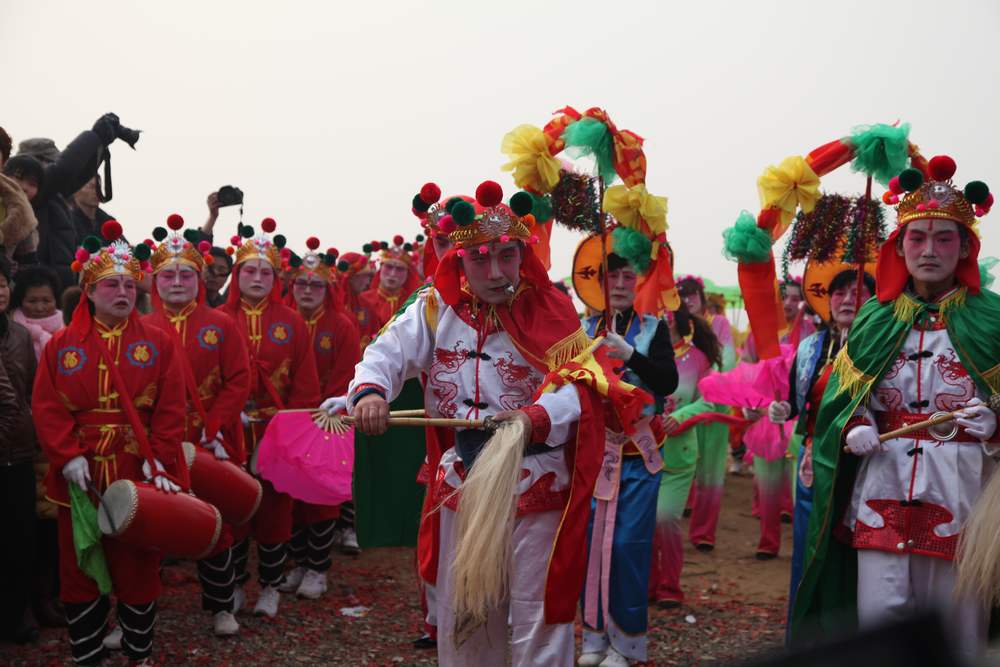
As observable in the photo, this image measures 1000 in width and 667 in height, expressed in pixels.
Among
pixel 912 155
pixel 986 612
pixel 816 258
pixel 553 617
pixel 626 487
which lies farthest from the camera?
pixel 626 487

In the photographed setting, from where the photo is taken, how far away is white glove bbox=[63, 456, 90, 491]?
212 inches

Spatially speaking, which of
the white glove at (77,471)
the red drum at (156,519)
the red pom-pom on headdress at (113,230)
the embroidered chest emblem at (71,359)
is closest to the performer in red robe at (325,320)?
the red pom-pom on headdress at (113,230)

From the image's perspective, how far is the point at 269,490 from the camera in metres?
7.23

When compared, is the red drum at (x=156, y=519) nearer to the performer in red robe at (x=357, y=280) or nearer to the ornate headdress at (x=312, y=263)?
the ornate headdress at (x=312, y=263)

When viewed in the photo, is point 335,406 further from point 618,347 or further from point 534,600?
point 618,347

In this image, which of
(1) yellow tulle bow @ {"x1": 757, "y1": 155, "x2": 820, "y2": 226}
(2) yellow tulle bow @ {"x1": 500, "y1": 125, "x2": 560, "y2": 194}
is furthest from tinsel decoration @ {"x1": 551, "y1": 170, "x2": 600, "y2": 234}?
(1) yellow tulle bow @ {"x1": 757, "y1": 155, "x2": 820, "y2": 226}

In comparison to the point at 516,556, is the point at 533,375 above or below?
above

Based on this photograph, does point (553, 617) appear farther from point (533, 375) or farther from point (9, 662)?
point (9, 662)

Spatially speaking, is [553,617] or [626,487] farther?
[626,487]

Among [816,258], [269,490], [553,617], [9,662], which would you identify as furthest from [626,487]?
[9,662]

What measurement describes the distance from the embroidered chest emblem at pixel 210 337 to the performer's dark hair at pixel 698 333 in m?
3.44

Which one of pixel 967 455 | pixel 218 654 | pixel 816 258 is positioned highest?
pixel 816 258

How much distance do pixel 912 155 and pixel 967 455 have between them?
158 cm

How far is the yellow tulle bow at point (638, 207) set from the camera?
6293mm
